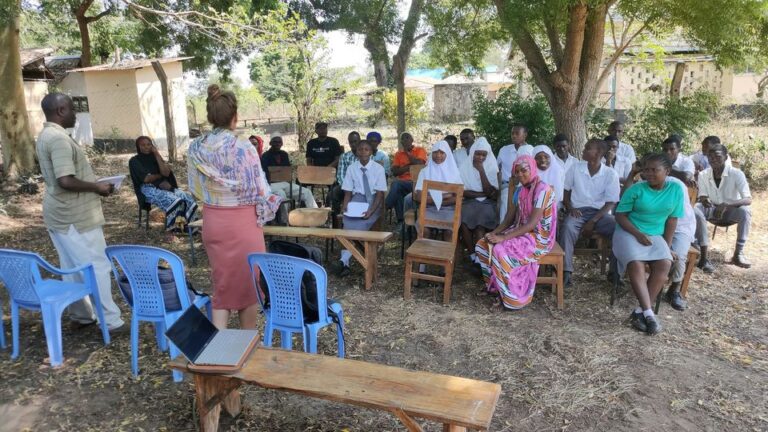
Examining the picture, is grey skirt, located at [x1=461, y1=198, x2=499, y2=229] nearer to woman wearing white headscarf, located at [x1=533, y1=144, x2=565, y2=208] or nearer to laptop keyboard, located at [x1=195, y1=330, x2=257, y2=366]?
woman wearing white headscarf, located at [x1=533, y1=144, x2=565, y2=208]

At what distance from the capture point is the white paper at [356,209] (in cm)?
607

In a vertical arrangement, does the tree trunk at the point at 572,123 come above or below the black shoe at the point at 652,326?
above

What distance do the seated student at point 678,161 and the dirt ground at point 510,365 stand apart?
108 cm

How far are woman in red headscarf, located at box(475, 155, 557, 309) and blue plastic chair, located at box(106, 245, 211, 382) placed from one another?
2719mm

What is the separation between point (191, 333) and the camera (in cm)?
266

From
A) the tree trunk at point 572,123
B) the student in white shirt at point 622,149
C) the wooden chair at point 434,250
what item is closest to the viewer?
the wooden chair at point 434,250

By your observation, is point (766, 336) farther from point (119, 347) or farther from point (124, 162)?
point (124, 162)

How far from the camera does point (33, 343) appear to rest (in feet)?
13.5

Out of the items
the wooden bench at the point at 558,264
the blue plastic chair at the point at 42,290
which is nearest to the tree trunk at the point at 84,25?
the blue plastic chair at the point at 42,290

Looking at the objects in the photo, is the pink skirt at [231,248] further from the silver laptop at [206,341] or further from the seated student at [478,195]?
the seated student at [478,195]

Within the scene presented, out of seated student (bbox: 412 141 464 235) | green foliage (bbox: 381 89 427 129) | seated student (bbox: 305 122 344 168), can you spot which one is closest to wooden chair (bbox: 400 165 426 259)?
seated student (bbox: 412 141 464 235)

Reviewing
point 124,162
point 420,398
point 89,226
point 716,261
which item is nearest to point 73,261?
point 89,226

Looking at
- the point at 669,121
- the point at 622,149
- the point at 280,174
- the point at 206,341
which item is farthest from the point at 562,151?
the point at 206,341

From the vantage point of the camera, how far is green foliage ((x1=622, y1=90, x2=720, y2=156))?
9.13m
